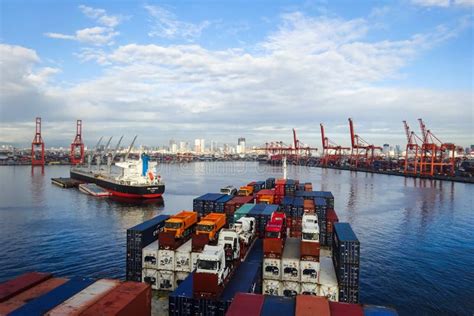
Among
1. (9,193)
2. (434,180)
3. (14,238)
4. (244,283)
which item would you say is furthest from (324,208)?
(434,180)

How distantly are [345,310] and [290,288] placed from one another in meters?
8.18

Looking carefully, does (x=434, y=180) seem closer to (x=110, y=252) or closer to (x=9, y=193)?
(x=110, y=252)

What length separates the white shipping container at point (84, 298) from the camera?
40.7ft

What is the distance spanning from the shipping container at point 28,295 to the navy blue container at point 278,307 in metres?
9.72

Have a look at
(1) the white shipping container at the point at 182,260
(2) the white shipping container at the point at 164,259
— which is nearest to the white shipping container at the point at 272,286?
(1) the white shipping container at the point at 182,260

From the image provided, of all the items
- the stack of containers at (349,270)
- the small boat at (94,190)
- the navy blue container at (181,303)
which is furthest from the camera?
the small boat at (94,190)

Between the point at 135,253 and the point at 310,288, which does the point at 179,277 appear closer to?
the point at 135,253

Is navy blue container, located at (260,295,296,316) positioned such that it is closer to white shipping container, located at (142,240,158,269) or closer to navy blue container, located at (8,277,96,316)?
navy blue container, located at (8,277,96,316)

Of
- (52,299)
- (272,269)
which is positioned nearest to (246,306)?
(52,299)

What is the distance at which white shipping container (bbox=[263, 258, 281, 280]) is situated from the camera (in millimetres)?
21375

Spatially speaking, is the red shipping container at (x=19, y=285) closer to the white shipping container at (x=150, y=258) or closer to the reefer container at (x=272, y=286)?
the white shipping container at (x=150, y=258)

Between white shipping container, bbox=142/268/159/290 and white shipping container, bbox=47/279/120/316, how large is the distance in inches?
304

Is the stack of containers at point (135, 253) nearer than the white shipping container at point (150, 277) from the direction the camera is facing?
No

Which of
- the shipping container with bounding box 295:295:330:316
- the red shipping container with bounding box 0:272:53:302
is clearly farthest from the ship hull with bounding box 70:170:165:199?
the shipping container with bounding box 295:295:330:316
